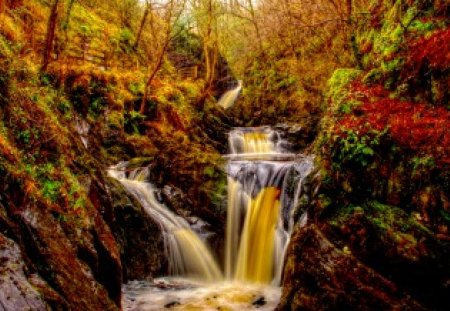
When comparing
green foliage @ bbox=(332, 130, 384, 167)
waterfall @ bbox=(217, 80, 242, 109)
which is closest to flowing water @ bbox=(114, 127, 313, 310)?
green foliage @ bbox=(332, 130, 384, 167)

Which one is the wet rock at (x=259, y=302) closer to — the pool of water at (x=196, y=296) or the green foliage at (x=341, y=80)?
the pool of water at (x=196, y=296)

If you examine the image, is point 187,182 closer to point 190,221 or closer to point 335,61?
point 190,221

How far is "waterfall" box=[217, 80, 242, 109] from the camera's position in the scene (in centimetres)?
2258

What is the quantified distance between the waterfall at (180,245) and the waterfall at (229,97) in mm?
13756

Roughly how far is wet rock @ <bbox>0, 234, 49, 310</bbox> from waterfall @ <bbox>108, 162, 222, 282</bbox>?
526cm

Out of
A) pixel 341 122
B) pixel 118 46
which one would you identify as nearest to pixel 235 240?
pixel 341 122

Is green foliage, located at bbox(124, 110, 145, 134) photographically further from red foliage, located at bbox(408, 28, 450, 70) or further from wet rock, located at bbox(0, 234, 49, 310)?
wet rock, located at bbox(0, 234, 49, 310)

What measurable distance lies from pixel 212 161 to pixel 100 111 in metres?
4.68

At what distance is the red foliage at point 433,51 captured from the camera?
238 inches

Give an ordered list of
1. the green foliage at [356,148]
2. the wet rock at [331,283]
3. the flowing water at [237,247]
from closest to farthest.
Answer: the wet rock at [331,283] → the green foliage at [356,148] → the flowing water at [237,247]

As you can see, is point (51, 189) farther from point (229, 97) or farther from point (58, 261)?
point (229, 97)

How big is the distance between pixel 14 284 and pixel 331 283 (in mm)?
3864

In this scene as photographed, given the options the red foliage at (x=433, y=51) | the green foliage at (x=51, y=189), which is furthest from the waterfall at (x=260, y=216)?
the green foliage at (x=51, y=189)

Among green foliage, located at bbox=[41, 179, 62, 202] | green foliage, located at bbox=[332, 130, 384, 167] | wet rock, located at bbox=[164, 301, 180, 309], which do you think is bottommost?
wet rock, located at bbox=[164, 301, 180, 309]
